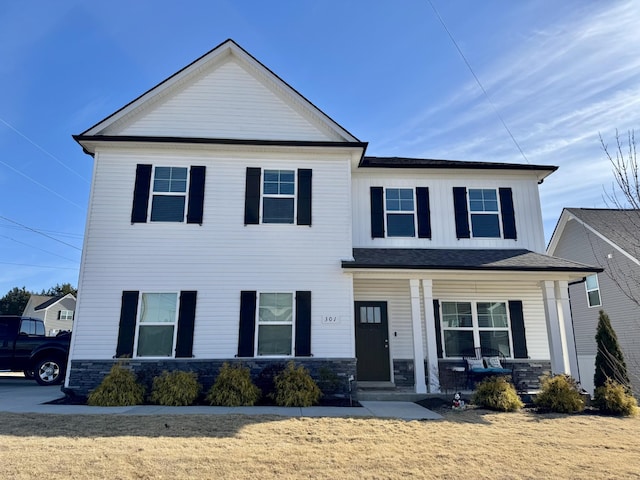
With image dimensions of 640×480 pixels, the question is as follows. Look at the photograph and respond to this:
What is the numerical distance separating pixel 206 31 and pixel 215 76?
133 cm

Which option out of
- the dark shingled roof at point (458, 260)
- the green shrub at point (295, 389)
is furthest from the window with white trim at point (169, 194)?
the green shrub at point (295, 389)

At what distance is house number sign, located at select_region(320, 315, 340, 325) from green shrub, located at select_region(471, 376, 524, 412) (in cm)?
347

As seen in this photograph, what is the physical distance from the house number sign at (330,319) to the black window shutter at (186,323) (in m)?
3.08

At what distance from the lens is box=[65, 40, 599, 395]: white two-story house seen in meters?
9.66

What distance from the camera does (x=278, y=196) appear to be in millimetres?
10570

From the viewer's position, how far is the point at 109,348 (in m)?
9.48

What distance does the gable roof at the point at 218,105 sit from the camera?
10.7 metres

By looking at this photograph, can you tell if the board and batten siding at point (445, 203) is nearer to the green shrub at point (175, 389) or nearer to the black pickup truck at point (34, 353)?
the green shrub at point (175, 389)

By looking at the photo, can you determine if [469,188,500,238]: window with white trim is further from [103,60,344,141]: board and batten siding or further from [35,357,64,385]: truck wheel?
[35,357,64,385]: truck wheel

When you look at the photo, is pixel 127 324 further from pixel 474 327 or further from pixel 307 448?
pixel 474 327

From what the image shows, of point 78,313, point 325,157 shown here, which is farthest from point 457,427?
point 78,313

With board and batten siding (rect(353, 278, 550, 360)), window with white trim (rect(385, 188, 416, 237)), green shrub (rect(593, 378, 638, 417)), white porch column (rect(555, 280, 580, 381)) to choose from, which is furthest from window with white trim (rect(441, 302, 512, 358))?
green shrub (rect(593, 378, 638, 417))

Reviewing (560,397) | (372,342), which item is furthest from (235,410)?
(560,397)

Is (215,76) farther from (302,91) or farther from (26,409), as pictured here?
(26,409)
